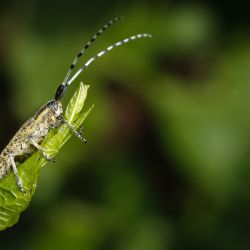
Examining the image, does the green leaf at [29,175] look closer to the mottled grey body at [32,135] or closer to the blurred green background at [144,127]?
the mottled grey body at [32,135]

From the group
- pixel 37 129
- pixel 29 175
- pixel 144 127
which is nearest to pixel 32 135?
pixel 37 129

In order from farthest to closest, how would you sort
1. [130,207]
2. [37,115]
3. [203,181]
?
[130,207], [203,181], [37,115]

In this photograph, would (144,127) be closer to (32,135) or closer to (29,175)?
(32,135)

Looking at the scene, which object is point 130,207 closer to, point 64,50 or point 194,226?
point 194,226

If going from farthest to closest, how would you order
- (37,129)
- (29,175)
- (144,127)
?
(144,127) < (37,129) < (29,175)

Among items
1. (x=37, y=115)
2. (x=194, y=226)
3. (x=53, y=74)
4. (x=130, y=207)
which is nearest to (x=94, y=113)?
(x=53, y=74)

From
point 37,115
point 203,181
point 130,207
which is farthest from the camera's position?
point 130,207
